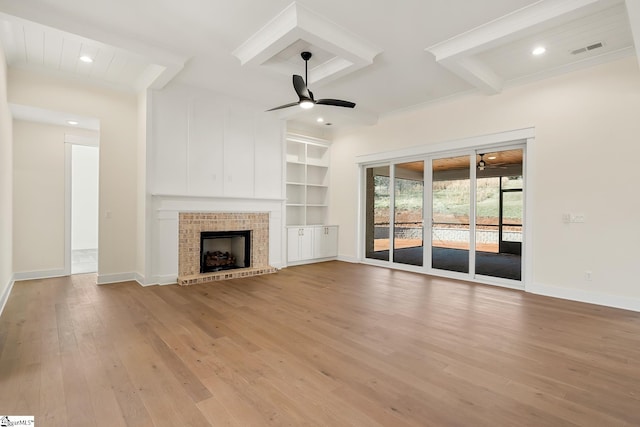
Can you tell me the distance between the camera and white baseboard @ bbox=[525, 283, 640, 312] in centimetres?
397

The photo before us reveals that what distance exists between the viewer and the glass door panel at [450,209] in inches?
Answer: 226

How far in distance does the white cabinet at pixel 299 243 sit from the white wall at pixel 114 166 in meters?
2.94

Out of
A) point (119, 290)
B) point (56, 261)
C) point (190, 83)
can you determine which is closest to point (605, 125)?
point (190, 83)

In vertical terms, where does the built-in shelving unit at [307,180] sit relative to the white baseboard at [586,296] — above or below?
above

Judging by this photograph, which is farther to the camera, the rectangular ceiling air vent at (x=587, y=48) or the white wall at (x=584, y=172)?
the white wall at (x=584, y=172)

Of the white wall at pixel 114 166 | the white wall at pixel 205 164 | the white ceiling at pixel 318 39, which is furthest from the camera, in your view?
the white wall at pixel 205 164

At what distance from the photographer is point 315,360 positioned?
8.30 feet

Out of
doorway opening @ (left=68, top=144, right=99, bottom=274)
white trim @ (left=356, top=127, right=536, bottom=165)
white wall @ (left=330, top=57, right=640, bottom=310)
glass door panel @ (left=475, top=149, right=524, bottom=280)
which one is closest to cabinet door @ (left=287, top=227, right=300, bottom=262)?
white trim @ (left=356, top=127, right=536, bottom=165)

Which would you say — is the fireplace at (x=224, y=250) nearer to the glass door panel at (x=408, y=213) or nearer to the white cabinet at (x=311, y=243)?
the white cabinet at (x=311, y=243)

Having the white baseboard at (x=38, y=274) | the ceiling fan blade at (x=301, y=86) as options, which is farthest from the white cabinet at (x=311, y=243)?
the white baseboard at (x=38, y=274)

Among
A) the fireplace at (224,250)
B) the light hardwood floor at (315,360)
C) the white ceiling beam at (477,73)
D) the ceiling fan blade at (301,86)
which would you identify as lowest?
the light hardwood floor at (315,360)

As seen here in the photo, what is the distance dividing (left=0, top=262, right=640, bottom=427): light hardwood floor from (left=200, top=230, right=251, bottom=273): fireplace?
1.46 meters

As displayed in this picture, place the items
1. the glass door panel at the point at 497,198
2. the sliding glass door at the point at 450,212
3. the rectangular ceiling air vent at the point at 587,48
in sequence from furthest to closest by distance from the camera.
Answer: the sliding glass door at the point at 450,212 < the glass door panel at the point at 497,198 < the rectangular ceiling air vent at the point at 587,48

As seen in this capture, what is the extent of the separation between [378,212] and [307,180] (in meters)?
2.05
